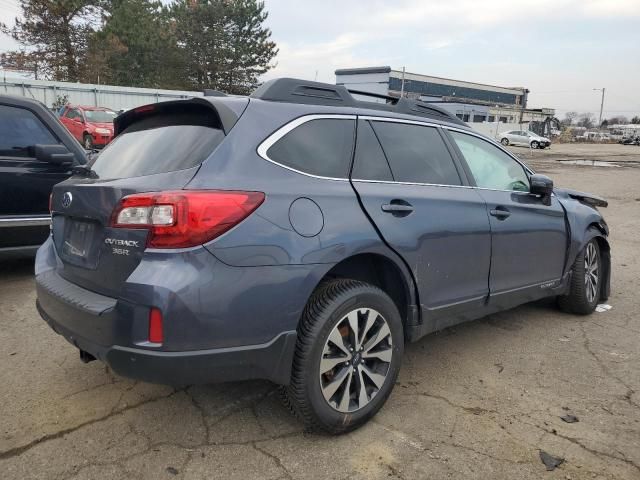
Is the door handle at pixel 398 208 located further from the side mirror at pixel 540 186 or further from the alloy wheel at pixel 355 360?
the side mirror at pixel 540 186

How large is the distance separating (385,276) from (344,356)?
0.56 m

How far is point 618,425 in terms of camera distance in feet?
9.35

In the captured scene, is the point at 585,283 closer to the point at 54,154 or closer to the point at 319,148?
the point at 319,148

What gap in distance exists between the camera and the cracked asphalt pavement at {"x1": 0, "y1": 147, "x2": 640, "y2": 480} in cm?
241

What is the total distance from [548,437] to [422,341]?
1353 mm

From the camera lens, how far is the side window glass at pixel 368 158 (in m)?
2.86

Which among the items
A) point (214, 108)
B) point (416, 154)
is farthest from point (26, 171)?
point (416, 154)

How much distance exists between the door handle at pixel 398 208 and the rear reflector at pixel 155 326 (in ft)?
Result: 4.20

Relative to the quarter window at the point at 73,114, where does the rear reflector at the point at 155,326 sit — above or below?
below

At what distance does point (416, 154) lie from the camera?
10.6ft

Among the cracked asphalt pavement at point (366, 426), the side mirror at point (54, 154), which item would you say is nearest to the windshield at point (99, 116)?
the side mirror at point (54, 154)

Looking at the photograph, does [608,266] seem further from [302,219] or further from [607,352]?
[302,219]

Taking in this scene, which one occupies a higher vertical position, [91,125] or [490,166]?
[91,125]

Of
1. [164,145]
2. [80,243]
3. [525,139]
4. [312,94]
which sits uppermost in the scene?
[525,139]
